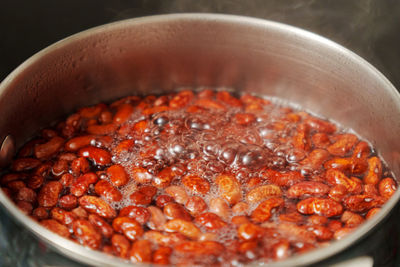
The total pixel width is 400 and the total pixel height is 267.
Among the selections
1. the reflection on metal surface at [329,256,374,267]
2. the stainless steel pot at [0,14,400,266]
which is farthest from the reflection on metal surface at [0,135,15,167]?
the reflection on metal surface at [329,256,374,267]

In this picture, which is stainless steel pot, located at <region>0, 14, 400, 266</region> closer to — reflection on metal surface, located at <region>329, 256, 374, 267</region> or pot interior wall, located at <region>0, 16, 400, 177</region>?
pot interior wall, located at <region>0, 16, 400, 177</region>

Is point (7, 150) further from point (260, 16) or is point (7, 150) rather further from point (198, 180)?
point (260, 16)

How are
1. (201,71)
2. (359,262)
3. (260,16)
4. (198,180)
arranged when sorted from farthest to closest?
(260,16), (201,71), (198,180), (359,262)

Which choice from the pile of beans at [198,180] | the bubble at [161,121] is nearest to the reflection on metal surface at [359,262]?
the pile of beans at [198,180]

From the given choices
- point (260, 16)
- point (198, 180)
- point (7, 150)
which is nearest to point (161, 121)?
point (198, 180)

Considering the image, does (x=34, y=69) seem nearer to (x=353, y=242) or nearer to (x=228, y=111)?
(x=228, y=111)

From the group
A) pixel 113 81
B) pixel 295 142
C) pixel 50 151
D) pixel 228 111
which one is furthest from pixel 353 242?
pixel 113 81
